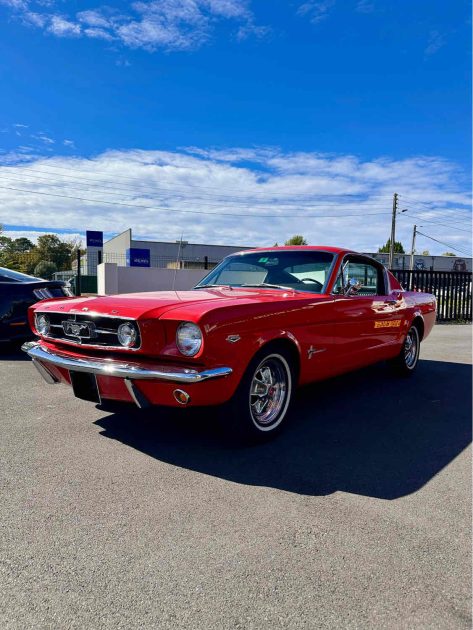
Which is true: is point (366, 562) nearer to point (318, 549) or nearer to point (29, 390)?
point (318, 549)

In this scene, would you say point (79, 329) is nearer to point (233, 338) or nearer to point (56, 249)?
point (233, 338)

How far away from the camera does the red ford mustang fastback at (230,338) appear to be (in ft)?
9.87

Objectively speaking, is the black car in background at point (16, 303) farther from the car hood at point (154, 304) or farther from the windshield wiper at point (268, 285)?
the windshield wiper at point (268, 285)

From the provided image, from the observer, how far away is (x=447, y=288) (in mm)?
14531

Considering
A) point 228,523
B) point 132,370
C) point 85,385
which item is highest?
point 132,370

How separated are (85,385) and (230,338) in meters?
1.14

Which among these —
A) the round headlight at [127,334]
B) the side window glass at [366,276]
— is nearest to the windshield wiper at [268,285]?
the side window glass at [366,276]

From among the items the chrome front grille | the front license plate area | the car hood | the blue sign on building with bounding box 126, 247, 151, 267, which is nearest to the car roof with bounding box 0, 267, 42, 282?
the car hood

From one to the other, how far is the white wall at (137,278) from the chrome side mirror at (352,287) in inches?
449

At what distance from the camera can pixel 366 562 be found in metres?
2.08

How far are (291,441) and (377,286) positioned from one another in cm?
259

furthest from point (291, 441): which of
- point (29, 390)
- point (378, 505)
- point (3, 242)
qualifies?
point (3, 242)

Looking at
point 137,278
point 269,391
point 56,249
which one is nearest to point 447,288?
point 137,278

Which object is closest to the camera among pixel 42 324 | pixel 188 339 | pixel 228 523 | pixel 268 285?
pixel 228 523
